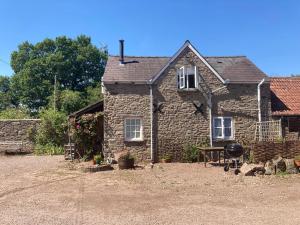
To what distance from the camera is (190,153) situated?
19.6m

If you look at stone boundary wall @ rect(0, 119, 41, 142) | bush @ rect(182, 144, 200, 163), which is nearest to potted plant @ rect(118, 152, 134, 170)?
bush @ rect(182, 144, 200, 163)

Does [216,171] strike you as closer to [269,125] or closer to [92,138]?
[269,125]

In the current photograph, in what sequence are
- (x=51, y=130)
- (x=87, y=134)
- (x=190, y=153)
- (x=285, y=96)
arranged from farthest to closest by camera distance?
(x=51, y=130) → (x=285, y=96) → (x=87, y=134) → (x=190, y=153)

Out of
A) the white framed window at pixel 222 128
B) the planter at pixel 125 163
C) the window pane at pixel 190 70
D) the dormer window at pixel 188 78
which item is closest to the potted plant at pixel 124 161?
the planter at pixel 125 163

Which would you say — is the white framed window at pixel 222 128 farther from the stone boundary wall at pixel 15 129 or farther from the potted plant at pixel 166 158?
the stone boundary wall at pixel 15 129

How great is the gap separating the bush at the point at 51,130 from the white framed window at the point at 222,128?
39.8 ft

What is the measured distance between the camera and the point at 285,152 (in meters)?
16.9

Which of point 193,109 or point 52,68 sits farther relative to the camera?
point 52,68

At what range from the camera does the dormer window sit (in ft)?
65.9

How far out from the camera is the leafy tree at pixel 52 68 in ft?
155

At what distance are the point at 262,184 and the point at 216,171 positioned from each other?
3.52 meters

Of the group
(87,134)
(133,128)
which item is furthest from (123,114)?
(87,134)

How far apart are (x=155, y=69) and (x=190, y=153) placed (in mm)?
5345

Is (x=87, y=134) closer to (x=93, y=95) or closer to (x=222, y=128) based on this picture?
(x=222, y=128)
